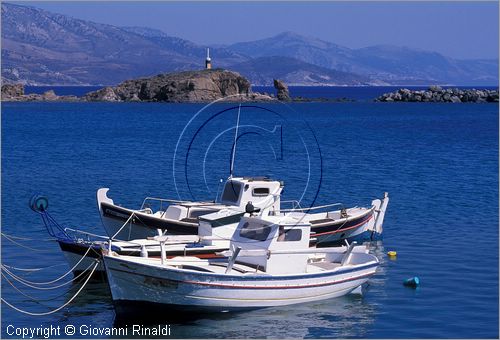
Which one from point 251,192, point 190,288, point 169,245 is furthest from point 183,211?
point 190,288

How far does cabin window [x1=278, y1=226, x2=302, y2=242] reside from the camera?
30.6 metres

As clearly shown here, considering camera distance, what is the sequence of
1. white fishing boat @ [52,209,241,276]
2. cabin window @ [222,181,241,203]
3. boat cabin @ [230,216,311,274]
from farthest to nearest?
cabin window @ [222,181,241,203]
white fishing boat @ [52,209,241,276]
boat cabin @ [230,216,311,274]

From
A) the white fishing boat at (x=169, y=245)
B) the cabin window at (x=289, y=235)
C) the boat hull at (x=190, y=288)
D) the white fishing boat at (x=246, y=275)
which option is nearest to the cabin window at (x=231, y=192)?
the white fishing boat at (x=169, y=245)

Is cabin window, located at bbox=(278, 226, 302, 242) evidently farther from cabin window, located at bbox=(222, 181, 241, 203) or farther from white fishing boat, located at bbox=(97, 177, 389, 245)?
cabin window, located at bbox=(222, 181, 241, 203)

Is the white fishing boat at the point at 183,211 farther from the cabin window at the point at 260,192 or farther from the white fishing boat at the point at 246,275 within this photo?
the white fishing boat at the point at 246,275

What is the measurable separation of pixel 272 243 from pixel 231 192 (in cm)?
866

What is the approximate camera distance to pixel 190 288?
28156mm

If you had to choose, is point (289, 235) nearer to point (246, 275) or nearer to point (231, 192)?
point (246, 275)

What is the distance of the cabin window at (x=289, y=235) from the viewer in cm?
3064

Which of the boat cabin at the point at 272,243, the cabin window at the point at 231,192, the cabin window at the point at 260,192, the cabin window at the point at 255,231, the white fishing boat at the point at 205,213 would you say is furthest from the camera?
the cabin window at the point at 231,192

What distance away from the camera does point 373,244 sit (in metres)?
40.8

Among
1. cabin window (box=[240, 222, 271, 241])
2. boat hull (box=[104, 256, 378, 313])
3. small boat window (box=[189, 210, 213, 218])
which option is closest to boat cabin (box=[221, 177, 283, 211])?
small boat window (box=[189, 210, 213, 218])

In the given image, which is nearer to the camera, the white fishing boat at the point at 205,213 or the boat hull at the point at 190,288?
the boat hull at the point at 190,288

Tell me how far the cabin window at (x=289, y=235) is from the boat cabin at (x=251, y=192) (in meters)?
6.46
